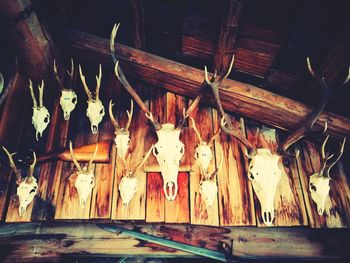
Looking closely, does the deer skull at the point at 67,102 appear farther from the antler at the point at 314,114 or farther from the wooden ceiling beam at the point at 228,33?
the antler at the point at 314,114

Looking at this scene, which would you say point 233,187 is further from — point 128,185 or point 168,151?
point 128,185

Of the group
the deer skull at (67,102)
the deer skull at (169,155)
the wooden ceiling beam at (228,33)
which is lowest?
the deer skull at (169,155)

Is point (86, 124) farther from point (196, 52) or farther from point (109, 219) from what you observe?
point (196, 52)

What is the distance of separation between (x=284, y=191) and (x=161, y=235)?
5.34 feet

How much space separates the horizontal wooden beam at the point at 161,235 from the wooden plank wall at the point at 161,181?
1.14ft

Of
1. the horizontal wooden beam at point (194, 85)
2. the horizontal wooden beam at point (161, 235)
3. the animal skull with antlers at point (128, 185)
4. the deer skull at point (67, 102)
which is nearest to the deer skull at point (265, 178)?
the horizontal wooden beam at point (161, 235)

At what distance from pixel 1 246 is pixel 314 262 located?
3.88m

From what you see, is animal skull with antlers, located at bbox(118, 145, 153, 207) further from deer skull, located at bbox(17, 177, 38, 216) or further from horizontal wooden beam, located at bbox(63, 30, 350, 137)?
horizontal wooden beam, located at bbox(63, 30, 350, 137)

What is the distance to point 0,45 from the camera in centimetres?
436

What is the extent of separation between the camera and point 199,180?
3.78 m

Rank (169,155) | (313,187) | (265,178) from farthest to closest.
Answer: (313,187) → (169,155) → (265,178)

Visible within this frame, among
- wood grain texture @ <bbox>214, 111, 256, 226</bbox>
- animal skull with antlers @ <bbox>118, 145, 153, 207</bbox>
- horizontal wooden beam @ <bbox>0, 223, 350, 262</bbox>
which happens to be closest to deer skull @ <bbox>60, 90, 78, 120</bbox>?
animal skull with antlers @ <bbox>118, 145, 153, 207</bbox>

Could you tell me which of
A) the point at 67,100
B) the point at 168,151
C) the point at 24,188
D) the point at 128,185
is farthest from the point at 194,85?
the point at 24,188

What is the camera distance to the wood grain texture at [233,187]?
355cm
